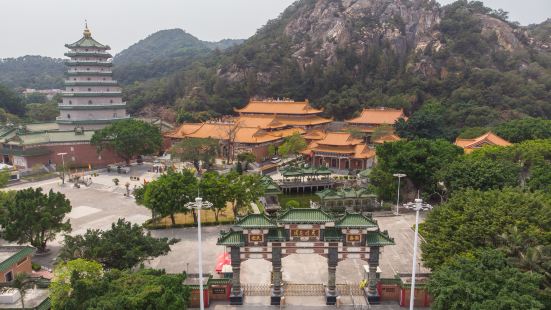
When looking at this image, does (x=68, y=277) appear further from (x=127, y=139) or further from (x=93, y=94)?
(x=93, y=94)

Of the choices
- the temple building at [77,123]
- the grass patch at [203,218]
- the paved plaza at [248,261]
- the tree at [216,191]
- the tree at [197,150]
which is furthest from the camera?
the temple building at [77,123]

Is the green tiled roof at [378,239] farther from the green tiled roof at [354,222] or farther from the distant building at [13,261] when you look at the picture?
the distant building at [13,261]

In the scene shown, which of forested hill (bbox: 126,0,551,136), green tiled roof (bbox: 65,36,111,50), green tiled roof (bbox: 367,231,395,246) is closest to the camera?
green tiled roof (bbox: 367,231,395,246)

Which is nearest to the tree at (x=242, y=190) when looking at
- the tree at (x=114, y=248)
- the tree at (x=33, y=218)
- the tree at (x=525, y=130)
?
the tree at (x=114, y=248)

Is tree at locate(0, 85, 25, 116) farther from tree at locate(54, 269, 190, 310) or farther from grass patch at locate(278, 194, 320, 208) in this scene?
tree at locate(54, 269, 190, 310)

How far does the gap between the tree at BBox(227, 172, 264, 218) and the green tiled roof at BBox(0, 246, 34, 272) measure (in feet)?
45.4

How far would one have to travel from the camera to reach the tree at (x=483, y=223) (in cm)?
1861

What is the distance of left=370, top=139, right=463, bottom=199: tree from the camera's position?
115 ft

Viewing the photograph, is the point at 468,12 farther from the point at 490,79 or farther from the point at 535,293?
the point at 535,293

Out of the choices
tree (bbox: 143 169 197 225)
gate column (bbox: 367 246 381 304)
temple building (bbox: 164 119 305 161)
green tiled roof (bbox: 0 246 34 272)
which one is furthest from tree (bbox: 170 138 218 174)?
gate column (bbox: 367 246 381 304)

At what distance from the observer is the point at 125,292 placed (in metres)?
15.2

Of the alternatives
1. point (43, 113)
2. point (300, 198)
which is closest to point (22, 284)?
point (300, 198)

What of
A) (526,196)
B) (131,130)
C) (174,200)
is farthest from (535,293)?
(131,130)

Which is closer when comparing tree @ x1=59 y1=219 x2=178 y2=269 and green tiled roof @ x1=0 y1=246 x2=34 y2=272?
green tiled roof @ x1=0 y1=246 x2=34 y2=272
